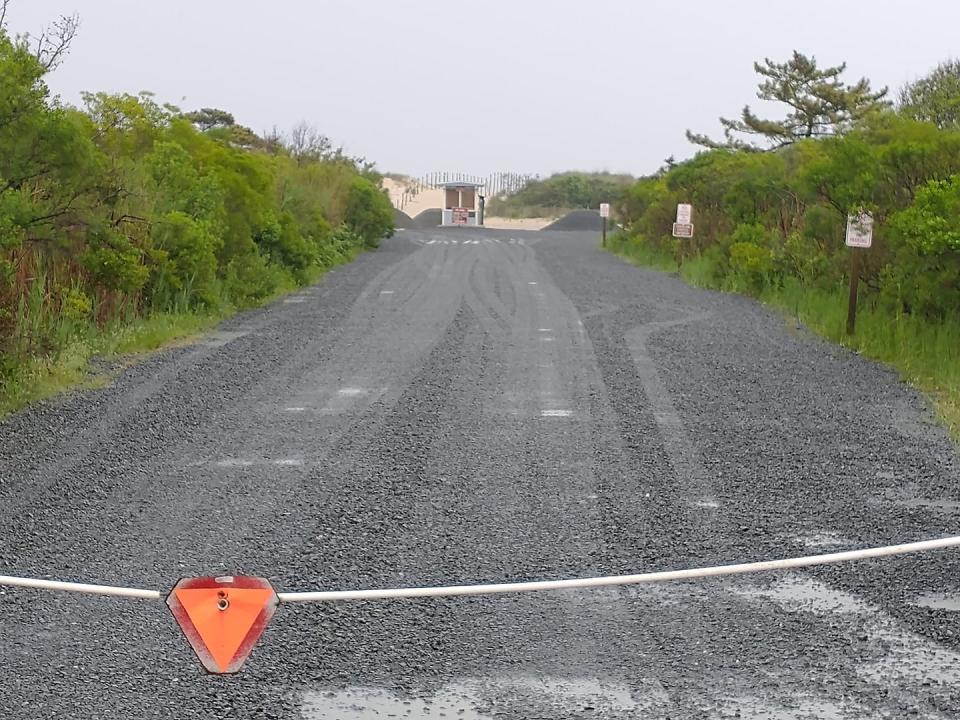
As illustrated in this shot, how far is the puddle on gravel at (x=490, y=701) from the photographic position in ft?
14.3

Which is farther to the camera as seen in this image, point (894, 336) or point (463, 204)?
point (463, 204)

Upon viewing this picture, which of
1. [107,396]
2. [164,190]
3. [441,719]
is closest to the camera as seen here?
[441,719]

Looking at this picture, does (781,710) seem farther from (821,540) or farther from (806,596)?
(821,540)

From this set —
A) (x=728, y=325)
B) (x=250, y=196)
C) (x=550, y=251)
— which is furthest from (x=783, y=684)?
(x=550, y=251)

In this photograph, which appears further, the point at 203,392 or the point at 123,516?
the point at 203,392

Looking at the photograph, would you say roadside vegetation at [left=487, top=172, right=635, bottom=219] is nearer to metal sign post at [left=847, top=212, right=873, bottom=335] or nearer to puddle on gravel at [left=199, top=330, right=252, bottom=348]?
puddle on gravel at [left=199, top=330, right=252, bottom=348]

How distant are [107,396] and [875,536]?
7242mm

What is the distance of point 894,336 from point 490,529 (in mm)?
9789

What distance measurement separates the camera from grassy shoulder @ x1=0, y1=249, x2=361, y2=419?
11062mm

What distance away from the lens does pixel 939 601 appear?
18.4 ft

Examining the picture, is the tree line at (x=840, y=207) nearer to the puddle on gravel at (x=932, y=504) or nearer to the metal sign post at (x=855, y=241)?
the metal sign post at (x=855, y=241)

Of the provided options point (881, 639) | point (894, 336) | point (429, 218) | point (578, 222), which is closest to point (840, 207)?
point (894, 336)

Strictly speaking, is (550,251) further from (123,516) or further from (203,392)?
(123,516)

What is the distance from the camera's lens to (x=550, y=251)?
45.2m
